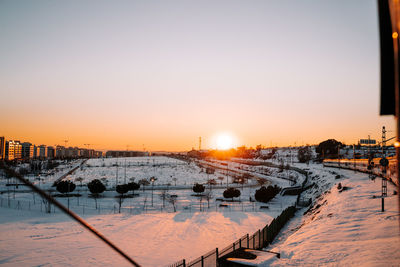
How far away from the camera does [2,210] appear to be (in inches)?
1268

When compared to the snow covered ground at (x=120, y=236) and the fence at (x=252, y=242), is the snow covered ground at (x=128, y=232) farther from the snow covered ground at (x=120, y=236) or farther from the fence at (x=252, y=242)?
the fence at (x=252, y=242)

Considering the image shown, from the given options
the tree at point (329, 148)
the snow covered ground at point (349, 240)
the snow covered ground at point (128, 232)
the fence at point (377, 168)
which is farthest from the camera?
the tree at point (329, 148)

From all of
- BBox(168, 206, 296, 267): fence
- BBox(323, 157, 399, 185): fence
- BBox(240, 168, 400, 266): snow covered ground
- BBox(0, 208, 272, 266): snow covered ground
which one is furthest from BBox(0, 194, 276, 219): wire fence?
BBox(323, 157, 399, 185): fence

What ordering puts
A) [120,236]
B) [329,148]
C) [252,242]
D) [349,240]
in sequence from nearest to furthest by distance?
[349,240]
[252,242]
[120,236]
[329,148]

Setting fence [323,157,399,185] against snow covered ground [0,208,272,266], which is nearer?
snow covered ground [0,208,272,266]

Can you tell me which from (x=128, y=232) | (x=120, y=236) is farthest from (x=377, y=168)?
(x=120, y=236)

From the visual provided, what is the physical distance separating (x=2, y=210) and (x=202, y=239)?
2787 cm

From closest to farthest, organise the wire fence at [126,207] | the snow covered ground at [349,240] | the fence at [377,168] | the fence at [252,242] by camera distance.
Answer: the snow covered ground at [349,240] < the fence at [252,242] < the fence at [377,168] < the wire fence at [126,207]

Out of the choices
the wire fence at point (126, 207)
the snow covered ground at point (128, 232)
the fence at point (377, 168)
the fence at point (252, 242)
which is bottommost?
the wire fence at point (126, 207)

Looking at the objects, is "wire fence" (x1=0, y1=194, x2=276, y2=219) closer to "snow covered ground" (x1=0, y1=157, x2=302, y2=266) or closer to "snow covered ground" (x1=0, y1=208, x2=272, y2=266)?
"snow covered ground" (x1=0, y1=157, x2=302, y2=266)

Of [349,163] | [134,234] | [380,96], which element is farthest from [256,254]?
[349,163]

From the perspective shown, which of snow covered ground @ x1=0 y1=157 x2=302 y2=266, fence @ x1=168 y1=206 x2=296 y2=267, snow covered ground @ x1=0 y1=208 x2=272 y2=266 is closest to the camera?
fence @ x1=168 y1=206 x2=296 y2=267

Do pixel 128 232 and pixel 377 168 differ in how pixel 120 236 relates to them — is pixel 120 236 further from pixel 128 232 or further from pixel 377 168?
pixel 377 168

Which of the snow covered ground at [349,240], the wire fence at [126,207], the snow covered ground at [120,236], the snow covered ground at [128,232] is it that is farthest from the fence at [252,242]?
the wire fence at [126,207]
